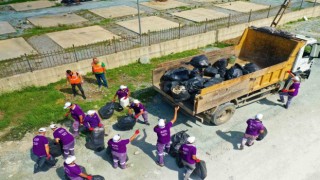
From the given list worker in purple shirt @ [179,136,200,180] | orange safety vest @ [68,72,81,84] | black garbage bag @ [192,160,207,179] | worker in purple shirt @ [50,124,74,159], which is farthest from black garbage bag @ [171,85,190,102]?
orange safety vest @ [68,72,81,84]

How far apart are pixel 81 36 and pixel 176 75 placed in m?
8.38

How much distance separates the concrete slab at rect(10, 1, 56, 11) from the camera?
2071cm

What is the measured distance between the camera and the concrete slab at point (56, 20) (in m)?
17.1

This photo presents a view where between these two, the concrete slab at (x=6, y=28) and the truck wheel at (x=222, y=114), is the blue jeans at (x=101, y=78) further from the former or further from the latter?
the concrete slab at (x=6, y=28)

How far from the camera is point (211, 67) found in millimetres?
9078

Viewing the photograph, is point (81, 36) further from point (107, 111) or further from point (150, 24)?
point (107, 111)

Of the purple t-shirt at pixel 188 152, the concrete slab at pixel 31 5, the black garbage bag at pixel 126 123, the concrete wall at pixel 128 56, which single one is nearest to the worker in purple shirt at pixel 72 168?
the purple t-shirt at pixel 188 152

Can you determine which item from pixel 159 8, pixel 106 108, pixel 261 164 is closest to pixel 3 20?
pixel 159 8

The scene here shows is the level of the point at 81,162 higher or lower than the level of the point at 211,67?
lower

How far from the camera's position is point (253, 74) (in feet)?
25.8

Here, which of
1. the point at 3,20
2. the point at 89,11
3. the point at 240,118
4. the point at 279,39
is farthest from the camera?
the point at 89,11

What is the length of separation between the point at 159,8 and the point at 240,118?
1359cm

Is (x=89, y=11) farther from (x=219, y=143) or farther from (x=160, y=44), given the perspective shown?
(x=219, y=143)

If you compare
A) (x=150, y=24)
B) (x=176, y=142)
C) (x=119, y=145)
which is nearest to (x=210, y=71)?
(x=176, y=142)
